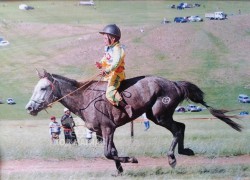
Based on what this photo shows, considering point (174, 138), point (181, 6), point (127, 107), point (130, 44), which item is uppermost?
point (181, 6)

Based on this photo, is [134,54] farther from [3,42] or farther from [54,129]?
[3,42]

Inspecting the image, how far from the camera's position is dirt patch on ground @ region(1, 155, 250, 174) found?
854cm

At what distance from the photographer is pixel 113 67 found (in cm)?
764

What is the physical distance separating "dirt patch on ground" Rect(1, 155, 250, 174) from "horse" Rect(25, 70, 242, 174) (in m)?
0.50

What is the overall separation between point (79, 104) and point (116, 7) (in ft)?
7.92

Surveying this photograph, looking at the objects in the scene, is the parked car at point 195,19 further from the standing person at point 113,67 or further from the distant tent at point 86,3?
the standing person at point 113,67

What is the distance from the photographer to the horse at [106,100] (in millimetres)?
7887

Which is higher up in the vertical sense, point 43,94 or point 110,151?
point 43,94

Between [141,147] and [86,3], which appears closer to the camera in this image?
[141,147]

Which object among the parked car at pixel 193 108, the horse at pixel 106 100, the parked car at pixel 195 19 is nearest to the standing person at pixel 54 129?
the horse at pixel 106 100

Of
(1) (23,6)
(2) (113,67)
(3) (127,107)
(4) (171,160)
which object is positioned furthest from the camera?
(1) (23,6)

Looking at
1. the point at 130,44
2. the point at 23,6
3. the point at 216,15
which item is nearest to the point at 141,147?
the point at 130,44

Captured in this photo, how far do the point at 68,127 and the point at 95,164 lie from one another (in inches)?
39.5

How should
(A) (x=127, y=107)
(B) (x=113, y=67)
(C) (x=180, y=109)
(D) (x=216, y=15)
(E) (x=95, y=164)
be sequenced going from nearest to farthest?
(B) (x=113, y=67), (A) (x=127, y=107), (E) (x=95, y=164), (C) (x=180, y=109), (D) (x=216, y=15)
